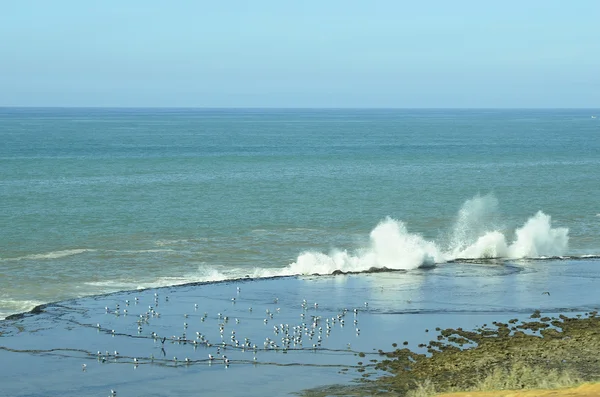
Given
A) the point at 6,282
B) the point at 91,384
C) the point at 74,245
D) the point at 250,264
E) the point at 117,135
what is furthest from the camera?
the point at 117,135

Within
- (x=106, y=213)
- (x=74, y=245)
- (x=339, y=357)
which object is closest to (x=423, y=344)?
(x=339, y=357)

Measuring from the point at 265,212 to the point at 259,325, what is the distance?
29606mm

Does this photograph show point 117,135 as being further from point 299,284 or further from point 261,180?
point 299,284

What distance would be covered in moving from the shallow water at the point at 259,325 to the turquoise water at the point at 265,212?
2.98 m

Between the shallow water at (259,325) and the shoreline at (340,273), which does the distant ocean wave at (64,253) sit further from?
the shallow water at (259,325)

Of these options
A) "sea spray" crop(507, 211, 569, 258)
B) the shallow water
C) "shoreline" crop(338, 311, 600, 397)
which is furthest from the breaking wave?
"shoreline" crop(338, 311, 600, 397)

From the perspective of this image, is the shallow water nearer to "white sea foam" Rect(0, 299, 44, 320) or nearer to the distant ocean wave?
"white sea foam" Rect(0, 299, 44, 320)

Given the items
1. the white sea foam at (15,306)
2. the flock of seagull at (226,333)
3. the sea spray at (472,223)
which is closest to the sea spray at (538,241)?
the sea spray at (472,223)

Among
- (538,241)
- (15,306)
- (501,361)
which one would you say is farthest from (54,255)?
(501,361)

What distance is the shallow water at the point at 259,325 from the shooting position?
84.1 feet

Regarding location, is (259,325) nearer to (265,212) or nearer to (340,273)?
(340,273)

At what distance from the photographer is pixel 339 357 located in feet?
90.3

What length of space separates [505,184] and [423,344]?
178 feet

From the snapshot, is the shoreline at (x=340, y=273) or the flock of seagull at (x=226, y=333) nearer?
the flock of seagull at (x=226, y=333)
